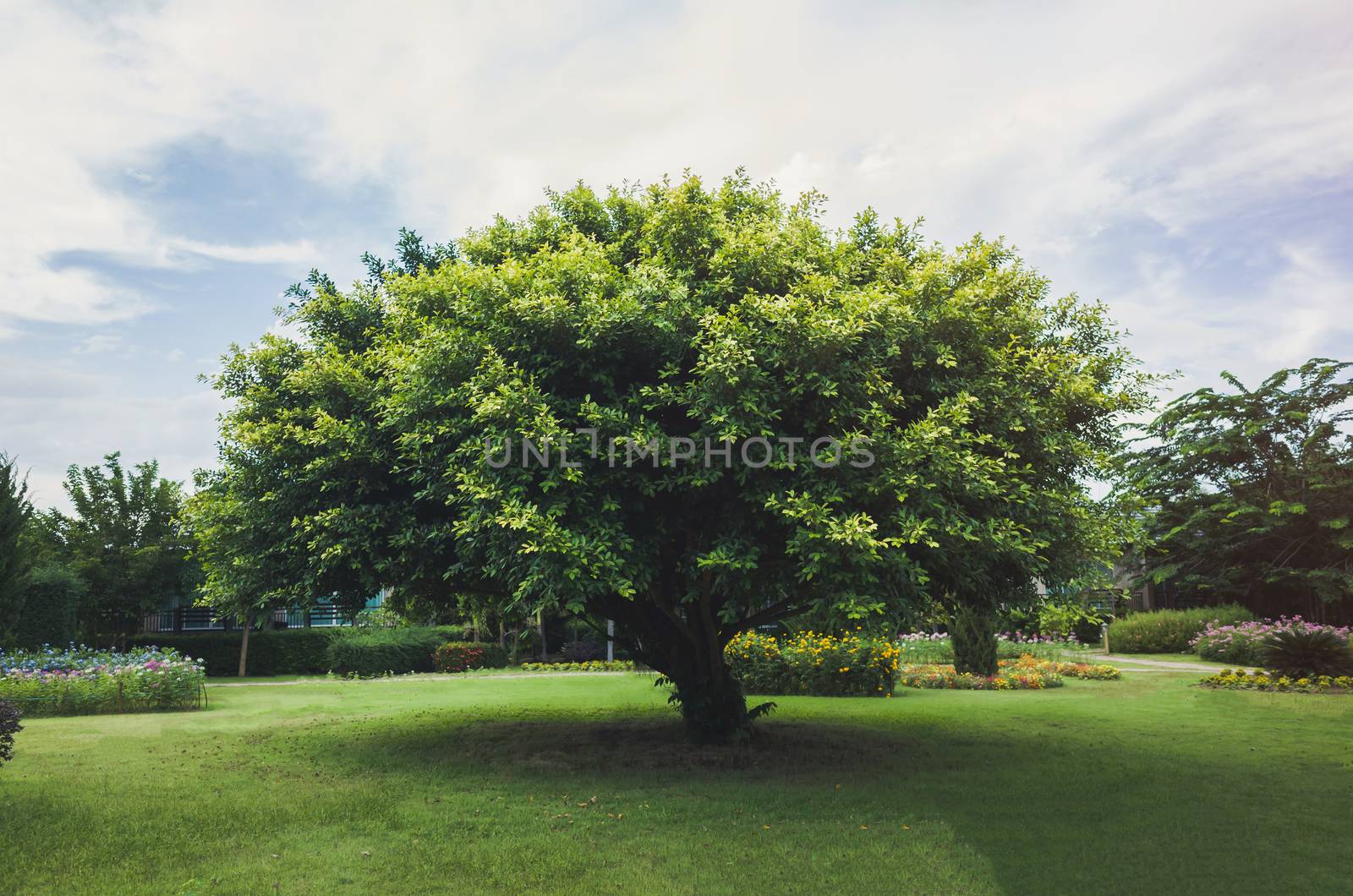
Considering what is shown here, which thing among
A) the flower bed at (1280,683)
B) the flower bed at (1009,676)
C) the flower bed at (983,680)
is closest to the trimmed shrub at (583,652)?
the flower bed at (1009,676)

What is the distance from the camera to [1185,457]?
34375 millimetres

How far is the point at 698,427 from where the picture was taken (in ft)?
31.7

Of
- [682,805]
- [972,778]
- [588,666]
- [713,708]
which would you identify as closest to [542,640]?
[588,666]

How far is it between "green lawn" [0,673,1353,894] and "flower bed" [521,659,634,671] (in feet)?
36.7

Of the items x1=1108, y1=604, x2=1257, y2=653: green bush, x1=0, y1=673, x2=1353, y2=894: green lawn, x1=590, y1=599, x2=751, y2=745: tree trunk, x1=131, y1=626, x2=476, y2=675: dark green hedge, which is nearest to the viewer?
x1=0, y1=673, x2=1353, y2=894: green lawn

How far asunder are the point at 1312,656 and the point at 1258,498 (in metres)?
16.0

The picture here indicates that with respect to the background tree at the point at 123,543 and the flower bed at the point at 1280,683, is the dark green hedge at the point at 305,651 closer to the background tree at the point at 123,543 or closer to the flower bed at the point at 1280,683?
the background tree at the point at 123,543

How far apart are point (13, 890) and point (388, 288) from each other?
323 inches

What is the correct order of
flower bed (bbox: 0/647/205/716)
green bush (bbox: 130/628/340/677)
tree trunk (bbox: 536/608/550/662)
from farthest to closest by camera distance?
tree trunk (bbox: 536/608/550/662)
green bush (bbox: 130/628/340/677)
flower bed (bbox: 0/647/205/716)

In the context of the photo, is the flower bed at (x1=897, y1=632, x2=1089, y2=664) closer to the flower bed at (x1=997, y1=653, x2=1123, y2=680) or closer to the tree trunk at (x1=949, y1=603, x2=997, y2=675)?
the flower bed at (x1=997, y1=653, x2=1123, y2=680)

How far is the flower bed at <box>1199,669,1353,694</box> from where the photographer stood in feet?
57.8

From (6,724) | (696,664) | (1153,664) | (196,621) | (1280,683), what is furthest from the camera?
(196,621)

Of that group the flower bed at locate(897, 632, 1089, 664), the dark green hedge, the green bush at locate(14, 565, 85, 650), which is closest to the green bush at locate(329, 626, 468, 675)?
the dark green hedge

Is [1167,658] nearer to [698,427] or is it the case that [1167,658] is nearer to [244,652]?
[698,427]
